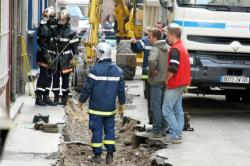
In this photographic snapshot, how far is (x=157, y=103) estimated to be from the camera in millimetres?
9055

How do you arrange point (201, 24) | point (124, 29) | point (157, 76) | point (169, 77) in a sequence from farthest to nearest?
point (124, 29), point (201, 24), point (157, 76), point (169, 77)

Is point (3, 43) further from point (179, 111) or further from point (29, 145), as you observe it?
point (179, 111)

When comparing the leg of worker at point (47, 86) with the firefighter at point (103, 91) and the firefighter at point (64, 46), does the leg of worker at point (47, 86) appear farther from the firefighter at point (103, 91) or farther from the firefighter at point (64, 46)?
the firefighter at point (103, 91)

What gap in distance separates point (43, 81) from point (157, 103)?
10.9 feet

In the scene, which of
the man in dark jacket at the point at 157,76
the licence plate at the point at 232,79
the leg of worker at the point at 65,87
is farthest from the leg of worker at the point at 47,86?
the licence plate at the point at 232,79

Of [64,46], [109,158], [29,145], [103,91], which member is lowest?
[109,158]

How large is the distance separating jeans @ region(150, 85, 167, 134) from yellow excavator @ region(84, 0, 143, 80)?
4940 mm

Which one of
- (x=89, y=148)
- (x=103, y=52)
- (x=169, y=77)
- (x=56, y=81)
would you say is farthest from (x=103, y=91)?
(x=56, y=81)

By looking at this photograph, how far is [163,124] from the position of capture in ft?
30.6

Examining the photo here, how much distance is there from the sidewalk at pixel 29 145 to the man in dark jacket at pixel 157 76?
1.55 m

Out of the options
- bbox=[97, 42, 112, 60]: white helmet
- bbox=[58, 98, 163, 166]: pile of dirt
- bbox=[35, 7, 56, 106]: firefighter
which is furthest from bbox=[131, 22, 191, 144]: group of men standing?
bbox=[35, 7, 56, 106]: firefighter

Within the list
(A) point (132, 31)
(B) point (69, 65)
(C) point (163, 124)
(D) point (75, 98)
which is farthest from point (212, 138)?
(A) point (132, 31)

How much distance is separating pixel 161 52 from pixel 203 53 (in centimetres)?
255

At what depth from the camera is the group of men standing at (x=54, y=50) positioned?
11438 mm
